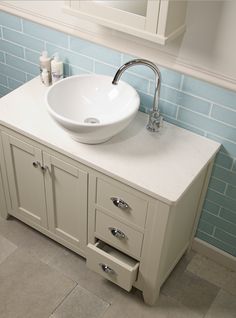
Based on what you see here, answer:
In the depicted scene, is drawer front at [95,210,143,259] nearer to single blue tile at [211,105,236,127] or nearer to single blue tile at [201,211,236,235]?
single blue tile at [201,211,236,235]

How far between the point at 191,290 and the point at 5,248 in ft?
3.09

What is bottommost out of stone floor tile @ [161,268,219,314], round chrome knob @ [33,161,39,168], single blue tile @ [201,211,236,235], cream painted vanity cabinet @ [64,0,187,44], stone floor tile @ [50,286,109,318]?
stone floor tile @ [161,268,219,314]

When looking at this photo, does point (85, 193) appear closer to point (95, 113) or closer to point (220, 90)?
point (95, 113)

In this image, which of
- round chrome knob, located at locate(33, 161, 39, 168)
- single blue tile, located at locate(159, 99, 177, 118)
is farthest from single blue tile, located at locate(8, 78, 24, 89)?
single blue tile, located at locate(159, 99, 177, 118)

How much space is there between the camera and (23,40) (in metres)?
2.32

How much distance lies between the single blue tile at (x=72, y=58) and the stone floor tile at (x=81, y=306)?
41.6 inches

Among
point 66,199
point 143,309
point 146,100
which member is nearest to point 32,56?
point 146,100

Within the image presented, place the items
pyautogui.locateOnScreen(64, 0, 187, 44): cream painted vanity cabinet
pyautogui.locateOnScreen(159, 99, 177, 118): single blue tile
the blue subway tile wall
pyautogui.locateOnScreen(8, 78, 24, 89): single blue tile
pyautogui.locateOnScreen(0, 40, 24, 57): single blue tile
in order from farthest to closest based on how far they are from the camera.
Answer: pyautogui.locateOnScreen(8, 78, 24, 89): single blue tile
pyautogui.locateOnScreen(0, 40, 24, 57): single blue tile
pyautogui.locateOnScreen(159, 99, 177, 118): single blue tile
the blue subway tile wall
pyautogui.locateOnScreen(64, 0, 187, 44): cream painted vanity cabinet

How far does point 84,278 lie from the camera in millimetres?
2188

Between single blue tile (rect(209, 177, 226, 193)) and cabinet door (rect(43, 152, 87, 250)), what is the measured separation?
59cm

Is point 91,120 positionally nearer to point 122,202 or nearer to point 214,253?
point 122,202

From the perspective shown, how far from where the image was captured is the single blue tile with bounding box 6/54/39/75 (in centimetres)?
237

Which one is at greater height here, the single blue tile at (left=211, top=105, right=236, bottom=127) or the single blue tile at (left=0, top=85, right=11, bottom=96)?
the single blue tile at (left=211, top=105, right=236, bottom=127)

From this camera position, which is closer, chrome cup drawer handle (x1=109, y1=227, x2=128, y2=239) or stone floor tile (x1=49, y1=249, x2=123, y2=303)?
chrome cup drawer handle (x1=109, y1=227, x2=128, y2=239)
